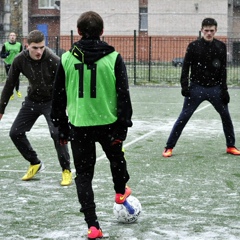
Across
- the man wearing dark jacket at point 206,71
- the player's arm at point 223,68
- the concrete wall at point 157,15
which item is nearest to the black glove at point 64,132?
the man wearing dark jacket at point 206,71

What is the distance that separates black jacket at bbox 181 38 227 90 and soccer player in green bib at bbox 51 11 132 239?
4.38 m

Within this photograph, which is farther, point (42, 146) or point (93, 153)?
point (42, 146)

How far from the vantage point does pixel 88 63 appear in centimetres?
586

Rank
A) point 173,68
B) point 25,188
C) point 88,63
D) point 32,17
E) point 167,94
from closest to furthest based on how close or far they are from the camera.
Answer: point 88,63
point 25,188
point 167,94
point 173,68
point 32,17

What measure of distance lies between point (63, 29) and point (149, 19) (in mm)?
6731

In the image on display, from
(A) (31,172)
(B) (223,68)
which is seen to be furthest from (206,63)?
(A) (31,172)

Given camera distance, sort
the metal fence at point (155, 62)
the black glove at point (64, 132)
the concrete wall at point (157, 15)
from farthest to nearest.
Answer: the concrete wall at point (157, 15) < the metal fence at point (155, 62) < the black glove at point (64, 132)

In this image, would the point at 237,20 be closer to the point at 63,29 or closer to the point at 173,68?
the point at 63,29

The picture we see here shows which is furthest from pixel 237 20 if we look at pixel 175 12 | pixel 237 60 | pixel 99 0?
pixel 237 60

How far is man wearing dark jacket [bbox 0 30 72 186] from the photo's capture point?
8273mm

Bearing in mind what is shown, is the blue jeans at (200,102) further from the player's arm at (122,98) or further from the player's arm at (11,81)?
the player's arm at (122,98)

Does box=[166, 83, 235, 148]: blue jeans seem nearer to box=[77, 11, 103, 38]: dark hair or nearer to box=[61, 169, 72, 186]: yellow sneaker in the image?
box=[61, 169, 72, 186]: yellow sneaker

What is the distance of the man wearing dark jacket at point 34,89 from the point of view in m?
8.27

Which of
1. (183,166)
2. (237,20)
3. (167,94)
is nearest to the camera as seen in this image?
(183,166)
